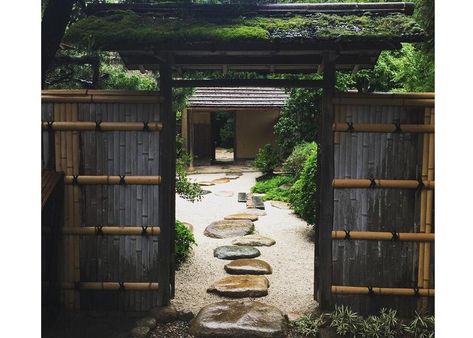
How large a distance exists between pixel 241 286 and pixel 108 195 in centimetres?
256

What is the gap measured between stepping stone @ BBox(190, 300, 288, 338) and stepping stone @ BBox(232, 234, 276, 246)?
12.5 ft

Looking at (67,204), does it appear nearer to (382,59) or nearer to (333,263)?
(333,263)

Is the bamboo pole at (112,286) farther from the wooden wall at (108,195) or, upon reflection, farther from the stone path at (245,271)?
the stone path at (245,271)

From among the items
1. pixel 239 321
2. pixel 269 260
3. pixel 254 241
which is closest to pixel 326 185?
pixel 239 321

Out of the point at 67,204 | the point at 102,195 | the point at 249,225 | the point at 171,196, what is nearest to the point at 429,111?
the point at 171,196

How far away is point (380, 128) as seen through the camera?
5461 millimetres

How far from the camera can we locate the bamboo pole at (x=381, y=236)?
5.49m

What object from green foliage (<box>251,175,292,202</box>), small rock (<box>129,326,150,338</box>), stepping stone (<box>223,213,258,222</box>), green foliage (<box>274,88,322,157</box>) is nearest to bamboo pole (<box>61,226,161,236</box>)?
small rock (<box>129,326,150,338</box>)

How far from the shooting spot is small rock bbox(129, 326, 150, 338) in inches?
202

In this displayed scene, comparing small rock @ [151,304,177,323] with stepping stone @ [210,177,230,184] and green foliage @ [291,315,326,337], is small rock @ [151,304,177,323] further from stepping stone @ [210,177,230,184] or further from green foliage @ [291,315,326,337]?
stepping stone @ [210,177,230,184]

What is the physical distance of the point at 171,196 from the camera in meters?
6.04

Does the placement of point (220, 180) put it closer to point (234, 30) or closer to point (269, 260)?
point (269, 260)

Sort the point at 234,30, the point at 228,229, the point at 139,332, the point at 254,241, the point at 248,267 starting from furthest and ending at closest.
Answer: the point at 228,229 < the point at 254,241 < the point at 248,267 < the point at 139,332 < the point at 234,30

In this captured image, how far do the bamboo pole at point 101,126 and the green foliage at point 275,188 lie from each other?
9.62 metres
